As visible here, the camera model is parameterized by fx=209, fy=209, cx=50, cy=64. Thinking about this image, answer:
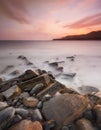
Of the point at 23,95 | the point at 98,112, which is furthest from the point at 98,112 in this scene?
the point at 23,95

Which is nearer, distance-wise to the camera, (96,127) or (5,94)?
(96,127)

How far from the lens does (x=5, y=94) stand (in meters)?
1.83

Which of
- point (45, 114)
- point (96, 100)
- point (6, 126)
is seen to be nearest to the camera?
point (6, 126)

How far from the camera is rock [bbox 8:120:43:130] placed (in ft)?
4.33

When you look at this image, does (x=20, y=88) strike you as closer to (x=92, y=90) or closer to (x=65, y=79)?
(x=92, y=90)

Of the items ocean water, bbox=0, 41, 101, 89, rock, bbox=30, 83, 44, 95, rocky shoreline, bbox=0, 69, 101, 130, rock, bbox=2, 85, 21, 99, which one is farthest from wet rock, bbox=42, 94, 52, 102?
ocean water, bbox=0, 41, 101, 89

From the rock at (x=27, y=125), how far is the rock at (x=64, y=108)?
5.3 inches

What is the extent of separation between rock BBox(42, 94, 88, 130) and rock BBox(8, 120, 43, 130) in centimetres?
13

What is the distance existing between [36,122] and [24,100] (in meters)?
0.32

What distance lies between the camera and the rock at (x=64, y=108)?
55.9 inches

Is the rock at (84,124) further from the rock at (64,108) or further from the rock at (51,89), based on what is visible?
the rock at (51,89)

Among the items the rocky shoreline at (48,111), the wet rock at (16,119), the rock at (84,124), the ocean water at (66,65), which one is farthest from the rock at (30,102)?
the ocean water at (66,65)

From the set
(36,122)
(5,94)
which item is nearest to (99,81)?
(5,94)

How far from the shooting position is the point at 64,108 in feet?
4.85
